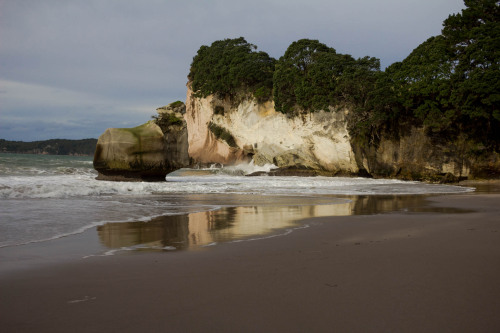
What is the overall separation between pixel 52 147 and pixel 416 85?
4672 inches

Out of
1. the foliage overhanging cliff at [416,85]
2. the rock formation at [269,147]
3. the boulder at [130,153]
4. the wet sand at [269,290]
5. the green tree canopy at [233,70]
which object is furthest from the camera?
the green tree canopy at [233,70]

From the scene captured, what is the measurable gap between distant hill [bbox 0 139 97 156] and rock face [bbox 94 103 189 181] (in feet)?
334

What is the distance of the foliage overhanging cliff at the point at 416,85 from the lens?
69.3 ft

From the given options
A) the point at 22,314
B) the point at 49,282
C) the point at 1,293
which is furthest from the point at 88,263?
the point at 22,314

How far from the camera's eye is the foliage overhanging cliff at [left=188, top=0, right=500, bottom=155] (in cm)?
2112

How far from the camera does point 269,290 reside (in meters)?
2.69

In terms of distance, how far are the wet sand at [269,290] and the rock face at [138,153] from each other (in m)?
14.1

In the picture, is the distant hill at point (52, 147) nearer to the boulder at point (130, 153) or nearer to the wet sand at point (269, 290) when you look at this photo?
the boulder at point (130, 153)

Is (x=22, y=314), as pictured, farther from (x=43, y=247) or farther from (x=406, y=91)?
(x=406, y=91)

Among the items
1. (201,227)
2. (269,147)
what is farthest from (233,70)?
(201,227)

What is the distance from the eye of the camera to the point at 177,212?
7703 mm

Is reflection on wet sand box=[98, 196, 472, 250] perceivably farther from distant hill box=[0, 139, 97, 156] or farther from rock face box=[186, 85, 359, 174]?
distant hill box=[0, 139, 97, 156]

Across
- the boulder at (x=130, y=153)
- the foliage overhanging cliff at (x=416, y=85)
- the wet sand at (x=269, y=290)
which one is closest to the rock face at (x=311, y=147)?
the foliage overhanging cliff at (x=416, y=85)

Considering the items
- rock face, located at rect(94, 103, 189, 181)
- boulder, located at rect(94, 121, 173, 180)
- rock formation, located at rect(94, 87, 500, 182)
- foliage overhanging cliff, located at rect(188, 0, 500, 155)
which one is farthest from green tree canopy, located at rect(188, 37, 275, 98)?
boulder, located at rect(94, 121, 173, 180)
